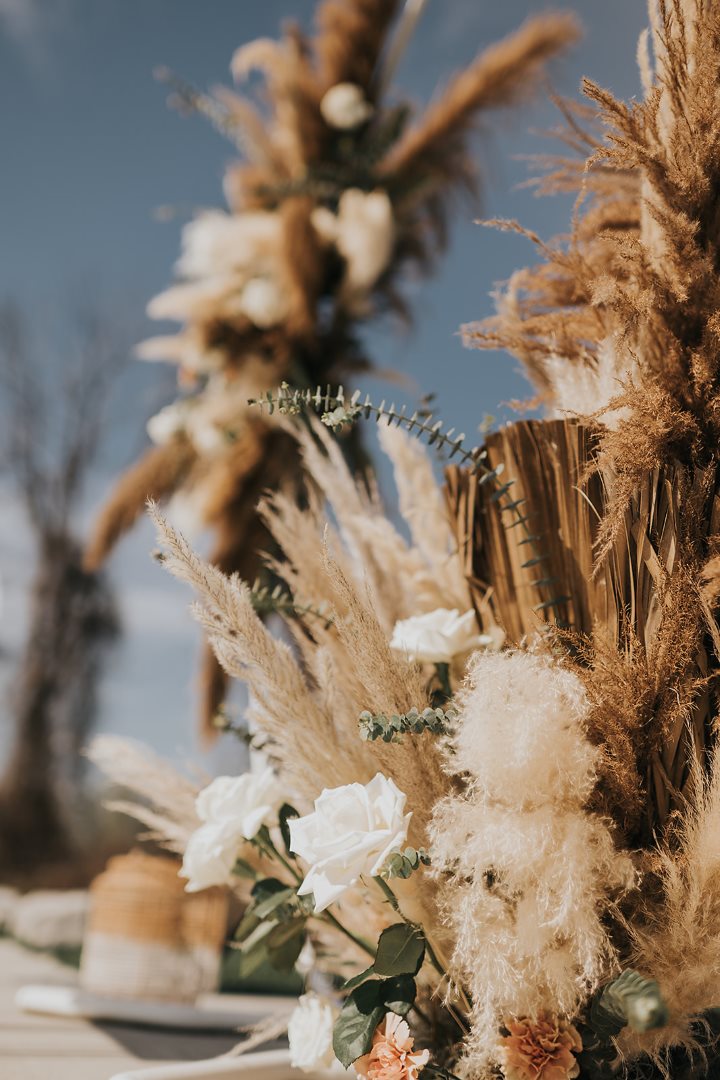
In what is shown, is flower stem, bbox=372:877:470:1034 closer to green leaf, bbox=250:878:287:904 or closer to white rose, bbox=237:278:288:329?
green leaf, bbox=250:878:287:904

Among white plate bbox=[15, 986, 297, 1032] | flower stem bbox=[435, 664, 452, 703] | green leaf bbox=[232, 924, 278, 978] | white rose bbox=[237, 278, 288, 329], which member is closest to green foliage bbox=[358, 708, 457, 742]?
flower stem bbox=[435, 664, 452, 703]

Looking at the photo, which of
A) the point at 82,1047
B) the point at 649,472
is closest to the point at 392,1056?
the point at 649,472

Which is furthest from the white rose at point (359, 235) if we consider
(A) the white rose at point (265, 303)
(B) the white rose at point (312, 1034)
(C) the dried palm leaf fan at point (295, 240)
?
(B) the white rose at point (312, 1034)

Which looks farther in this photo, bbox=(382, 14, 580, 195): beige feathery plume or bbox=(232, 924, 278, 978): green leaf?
bbox=(382, 14, 580, 195): beige feathery plume

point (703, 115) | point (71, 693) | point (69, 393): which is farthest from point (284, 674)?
point (69, 393)

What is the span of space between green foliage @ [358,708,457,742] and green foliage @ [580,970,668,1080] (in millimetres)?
146

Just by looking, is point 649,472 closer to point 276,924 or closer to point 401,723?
point 401,723

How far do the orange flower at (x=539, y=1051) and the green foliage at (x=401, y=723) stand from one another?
152mm

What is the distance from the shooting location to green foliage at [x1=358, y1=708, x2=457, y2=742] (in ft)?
1.57

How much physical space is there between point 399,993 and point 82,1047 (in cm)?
57

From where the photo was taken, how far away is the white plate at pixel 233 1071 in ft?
1.84

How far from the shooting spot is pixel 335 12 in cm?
206

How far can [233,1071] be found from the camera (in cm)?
60

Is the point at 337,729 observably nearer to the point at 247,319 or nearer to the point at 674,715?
the point at 674,715
